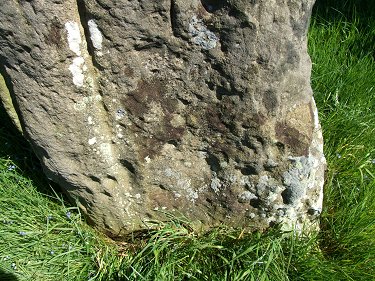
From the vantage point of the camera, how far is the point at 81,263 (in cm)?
203

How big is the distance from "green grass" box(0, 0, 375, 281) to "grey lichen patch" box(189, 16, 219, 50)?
793mm

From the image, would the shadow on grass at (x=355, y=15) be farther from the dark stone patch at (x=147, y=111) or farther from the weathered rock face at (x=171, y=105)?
the dark stone patch at (x=147, y=111)

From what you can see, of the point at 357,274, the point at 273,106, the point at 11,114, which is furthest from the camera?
the point at 357,274

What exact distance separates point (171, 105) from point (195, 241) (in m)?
0.57

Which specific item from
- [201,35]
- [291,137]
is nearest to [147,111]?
[201,35]

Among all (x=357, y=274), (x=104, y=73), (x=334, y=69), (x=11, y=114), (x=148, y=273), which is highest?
(x=104, y=73)

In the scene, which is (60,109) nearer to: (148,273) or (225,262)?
(148,273)

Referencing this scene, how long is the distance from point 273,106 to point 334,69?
1.12 meters

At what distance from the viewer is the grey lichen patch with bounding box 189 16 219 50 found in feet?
4.95

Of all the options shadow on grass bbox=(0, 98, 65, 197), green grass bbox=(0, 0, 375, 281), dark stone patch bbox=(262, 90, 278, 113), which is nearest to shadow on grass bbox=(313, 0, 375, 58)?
green grass bbox=(0, 0, 375, 281)

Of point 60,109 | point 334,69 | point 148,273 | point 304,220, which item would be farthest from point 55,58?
point 334,69

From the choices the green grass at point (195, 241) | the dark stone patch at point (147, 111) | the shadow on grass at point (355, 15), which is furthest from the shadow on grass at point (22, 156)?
the shadow on grass at point (355, 15)

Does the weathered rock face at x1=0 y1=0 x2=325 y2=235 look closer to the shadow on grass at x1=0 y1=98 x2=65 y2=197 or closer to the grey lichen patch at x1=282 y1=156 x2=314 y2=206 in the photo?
the grey lichen patch at x1=282 y1=156 x2=314 y2=206

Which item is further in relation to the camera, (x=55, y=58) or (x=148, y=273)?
(x=148, y=273)
